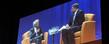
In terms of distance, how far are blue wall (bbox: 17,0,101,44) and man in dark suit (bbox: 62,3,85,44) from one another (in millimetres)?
58

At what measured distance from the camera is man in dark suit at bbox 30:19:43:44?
2.57 metres

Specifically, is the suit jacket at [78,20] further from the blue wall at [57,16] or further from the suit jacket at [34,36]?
the suit jacket at [34,36]

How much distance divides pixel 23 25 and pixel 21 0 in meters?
0.59

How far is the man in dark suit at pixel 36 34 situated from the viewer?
257 centimetres

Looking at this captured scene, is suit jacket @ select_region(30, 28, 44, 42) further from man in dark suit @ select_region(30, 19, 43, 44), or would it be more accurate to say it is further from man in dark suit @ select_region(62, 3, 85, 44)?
man in dark suit @ select_region(62, 3, 85, 44)

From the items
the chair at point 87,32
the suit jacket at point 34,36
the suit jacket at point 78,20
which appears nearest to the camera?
the chair at point 87,32

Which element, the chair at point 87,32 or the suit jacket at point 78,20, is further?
the suit jacket at point 78,20

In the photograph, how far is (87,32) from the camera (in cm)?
208

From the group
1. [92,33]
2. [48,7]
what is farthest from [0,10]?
[92,33]

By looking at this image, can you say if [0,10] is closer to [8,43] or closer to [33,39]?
[8,43]

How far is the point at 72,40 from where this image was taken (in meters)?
2.23

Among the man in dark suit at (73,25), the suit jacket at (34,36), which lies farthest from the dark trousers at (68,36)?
the suit jacket at (34,36)

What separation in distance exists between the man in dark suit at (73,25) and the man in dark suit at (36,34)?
→ 0.35 m

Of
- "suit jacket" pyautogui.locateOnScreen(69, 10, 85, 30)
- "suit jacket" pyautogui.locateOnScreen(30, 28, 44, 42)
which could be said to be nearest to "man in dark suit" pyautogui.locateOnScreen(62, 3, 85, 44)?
"suit jacket" pyautogui.locateOnScreen(69, 10, 85, 30)
